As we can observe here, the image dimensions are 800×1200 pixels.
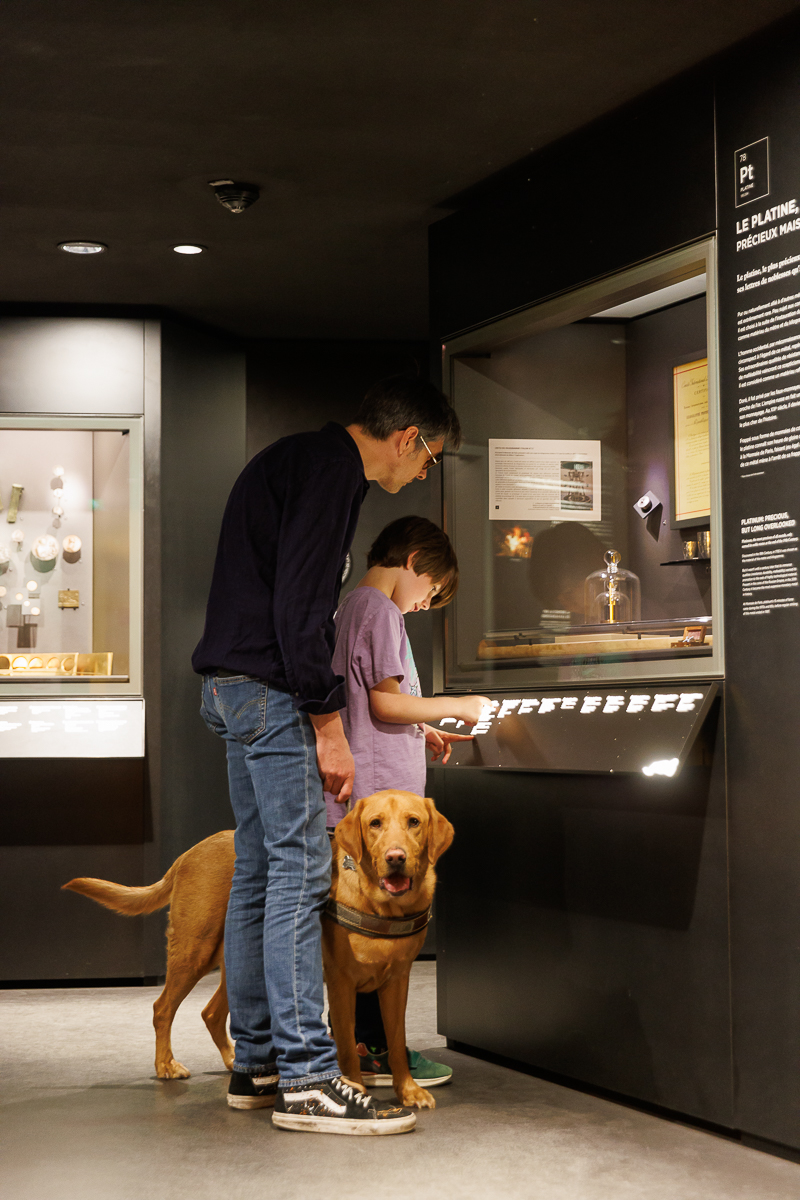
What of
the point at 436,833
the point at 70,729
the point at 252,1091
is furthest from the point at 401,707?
the point at 70,729

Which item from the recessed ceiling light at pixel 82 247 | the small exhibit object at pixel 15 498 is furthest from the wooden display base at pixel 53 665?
the recessed ceiling light at pixel 82 247

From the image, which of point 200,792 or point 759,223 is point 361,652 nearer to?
point 759,223

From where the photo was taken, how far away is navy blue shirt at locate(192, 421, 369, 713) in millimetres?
2877

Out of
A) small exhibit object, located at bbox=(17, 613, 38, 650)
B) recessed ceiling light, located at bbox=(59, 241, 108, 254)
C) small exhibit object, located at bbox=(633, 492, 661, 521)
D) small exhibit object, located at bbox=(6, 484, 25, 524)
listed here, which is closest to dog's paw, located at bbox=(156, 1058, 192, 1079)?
small exhibit object, located at bbox=(633, 492, 661, 521)

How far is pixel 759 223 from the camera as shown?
119 inches

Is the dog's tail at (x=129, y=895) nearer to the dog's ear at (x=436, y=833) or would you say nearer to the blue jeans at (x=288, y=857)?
the blue jeans at (x=288, y=857)

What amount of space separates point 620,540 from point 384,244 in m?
1.68

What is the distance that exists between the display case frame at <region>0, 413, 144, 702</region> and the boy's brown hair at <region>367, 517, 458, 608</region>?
7.14 ft

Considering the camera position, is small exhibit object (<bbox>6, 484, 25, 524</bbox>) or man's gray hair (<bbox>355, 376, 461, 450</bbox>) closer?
man's gray hair (<bbox>355, 376, 461, 450</bbox>)

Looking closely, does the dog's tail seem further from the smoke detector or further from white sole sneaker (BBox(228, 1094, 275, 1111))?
the smoke detector

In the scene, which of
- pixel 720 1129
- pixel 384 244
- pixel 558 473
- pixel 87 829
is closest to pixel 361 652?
pixel 558 473

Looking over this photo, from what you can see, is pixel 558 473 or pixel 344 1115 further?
pixel 558 473

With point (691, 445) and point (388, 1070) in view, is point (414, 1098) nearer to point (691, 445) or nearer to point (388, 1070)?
point (388, 1070)

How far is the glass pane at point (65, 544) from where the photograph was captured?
5477mm
